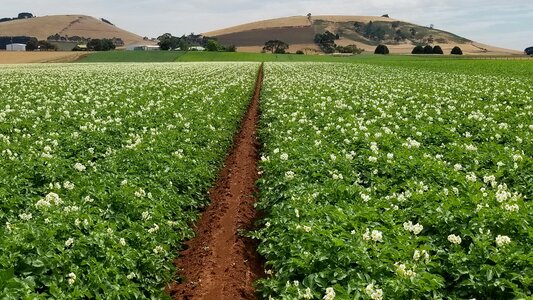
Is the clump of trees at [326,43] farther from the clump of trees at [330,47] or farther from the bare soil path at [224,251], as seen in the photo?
the bare soil path at [224,251]

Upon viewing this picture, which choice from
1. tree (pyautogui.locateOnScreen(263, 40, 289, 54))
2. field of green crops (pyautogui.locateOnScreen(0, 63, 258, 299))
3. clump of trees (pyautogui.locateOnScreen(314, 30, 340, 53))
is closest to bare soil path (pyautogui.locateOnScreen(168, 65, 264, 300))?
field of green crops (pyautogui.locateOnScreen(0, 63, 258, 299))

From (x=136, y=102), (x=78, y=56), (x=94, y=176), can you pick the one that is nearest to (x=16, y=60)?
(x=78, y=56)

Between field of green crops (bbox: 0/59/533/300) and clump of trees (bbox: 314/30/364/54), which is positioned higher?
clump of trees (bbox: 314/30/364/54)

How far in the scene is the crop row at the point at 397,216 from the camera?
5.38 metres

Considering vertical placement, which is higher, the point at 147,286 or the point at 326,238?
the point at 326,238

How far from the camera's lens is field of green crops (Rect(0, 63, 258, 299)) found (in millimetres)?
5395

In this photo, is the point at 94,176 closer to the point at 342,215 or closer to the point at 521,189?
the point at 342,215

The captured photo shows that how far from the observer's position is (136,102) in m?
20.2

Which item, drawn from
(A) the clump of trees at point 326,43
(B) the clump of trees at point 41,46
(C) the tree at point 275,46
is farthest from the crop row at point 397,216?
(B) the clump of trees at point 41,46

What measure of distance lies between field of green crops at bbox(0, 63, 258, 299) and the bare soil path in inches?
11.7

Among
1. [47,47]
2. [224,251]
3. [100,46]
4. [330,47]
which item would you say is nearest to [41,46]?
[47,47]

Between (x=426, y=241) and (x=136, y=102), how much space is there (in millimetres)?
16249

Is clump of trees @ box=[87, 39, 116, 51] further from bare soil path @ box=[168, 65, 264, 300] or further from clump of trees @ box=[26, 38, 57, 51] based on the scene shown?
bare soil path @ box=[168, 65, 264, 300]

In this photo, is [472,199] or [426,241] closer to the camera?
[426,241]
